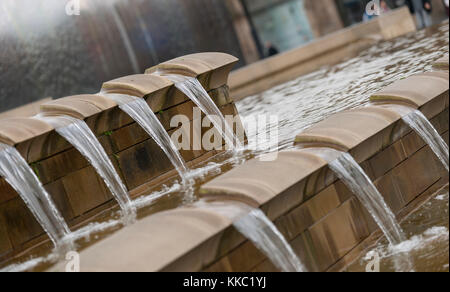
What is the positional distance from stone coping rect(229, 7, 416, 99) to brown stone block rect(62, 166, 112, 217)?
8.65m

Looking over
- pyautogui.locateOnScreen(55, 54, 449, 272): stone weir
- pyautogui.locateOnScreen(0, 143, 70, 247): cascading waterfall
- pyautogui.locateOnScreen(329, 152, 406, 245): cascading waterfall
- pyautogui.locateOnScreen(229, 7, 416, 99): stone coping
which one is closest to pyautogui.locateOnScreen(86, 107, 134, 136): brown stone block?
pyautogui.locateOnScreen(0, 143, 70, 247): cascading waterfall

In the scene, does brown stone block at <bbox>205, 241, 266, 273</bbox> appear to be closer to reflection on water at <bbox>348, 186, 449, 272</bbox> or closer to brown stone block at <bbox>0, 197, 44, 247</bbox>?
reflection on water at <bbox>348, 186, 449, 272</bbox>

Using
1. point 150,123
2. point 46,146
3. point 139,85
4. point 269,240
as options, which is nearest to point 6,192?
point 46,146

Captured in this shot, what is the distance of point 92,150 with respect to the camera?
265 inches

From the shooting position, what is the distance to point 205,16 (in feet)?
71.2

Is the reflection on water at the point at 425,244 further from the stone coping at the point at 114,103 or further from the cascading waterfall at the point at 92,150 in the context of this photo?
the stone coping at the point at 114,103

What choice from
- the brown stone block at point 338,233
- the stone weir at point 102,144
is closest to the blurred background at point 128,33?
the stone weir at point 102,144

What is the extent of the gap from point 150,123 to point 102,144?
2.00 feet

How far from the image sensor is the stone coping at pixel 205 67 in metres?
7.81

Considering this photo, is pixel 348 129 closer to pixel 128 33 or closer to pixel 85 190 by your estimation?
pixel 85 190

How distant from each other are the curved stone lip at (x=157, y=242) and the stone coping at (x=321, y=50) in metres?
10.7
